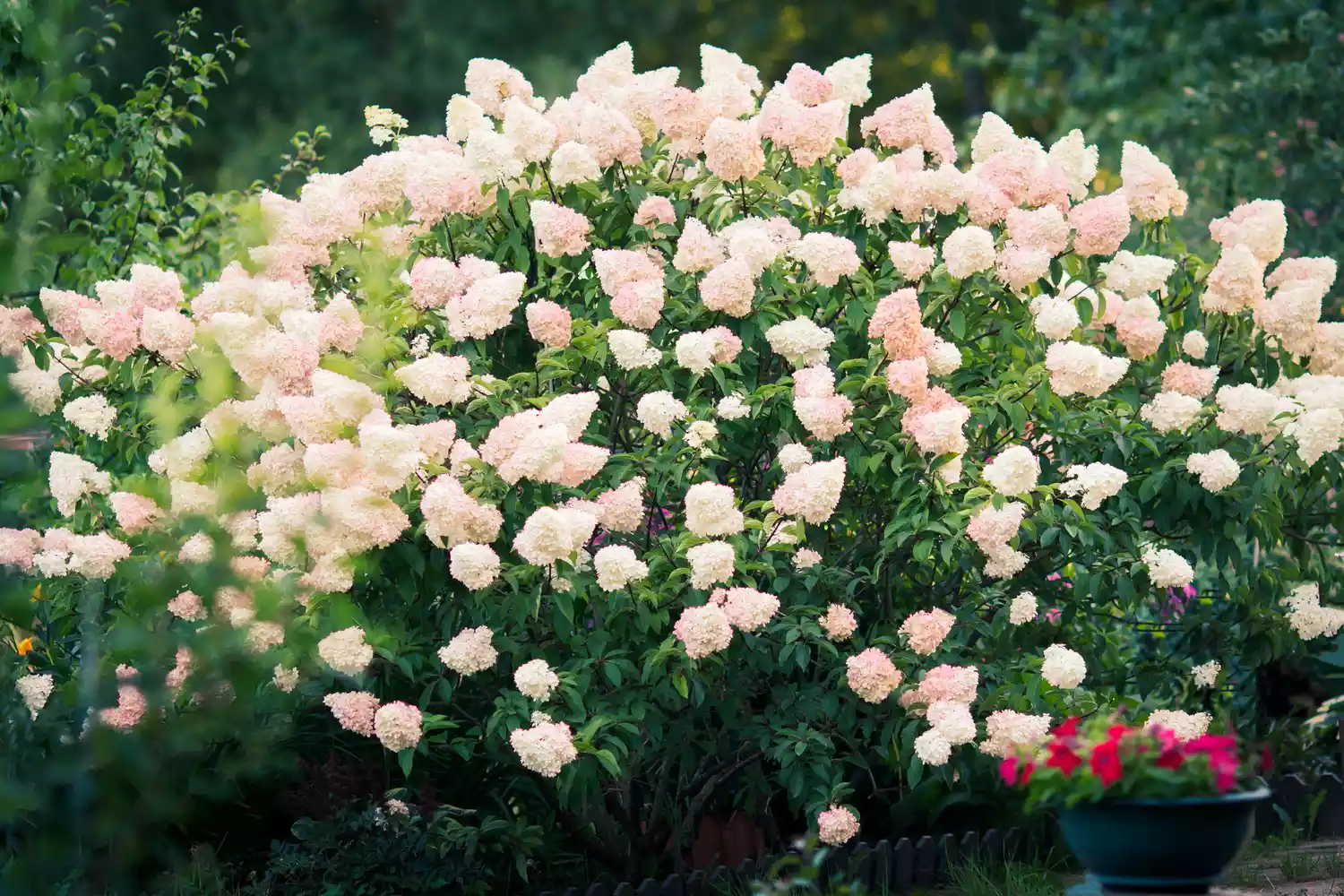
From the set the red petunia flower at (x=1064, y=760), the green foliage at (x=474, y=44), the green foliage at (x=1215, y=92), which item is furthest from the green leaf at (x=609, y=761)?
the green foliage at (x=474, y=44)

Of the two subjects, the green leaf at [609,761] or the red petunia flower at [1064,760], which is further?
the green leaf at [609,761]

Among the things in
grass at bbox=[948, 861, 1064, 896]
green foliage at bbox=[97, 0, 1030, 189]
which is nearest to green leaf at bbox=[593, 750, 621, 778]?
grass at bbox=[948, 861, 1064, 896]

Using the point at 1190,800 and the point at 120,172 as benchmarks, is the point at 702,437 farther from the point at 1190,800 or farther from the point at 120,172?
the point at 120,172

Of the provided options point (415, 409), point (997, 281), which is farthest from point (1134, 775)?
point (415, 409)

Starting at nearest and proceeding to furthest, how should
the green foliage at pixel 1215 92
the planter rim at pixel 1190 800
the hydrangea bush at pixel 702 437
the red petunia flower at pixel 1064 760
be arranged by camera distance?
the planter rim at pixel 1190 800 → the red petunia flower at pixel 1064 760 → the hydrangea bush at pixel 702 437 → the green foliage at pixel 1215 92

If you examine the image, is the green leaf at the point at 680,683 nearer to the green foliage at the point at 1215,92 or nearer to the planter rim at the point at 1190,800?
the planter rim at the point at 1190,800

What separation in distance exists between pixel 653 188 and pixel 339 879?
2.26 meters

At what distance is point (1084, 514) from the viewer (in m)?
4.89

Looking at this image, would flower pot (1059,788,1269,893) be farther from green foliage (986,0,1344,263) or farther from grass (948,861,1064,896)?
green foliage (986,0,1344,263)

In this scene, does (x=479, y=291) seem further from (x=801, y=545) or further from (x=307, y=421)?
(x=801, y=545)

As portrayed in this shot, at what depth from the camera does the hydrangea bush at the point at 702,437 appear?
14.8 ft

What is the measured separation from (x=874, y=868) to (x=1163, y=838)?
206 centimetres

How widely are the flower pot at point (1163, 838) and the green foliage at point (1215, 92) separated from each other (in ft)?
20.7

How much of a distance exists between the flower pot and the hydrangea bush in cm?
130
